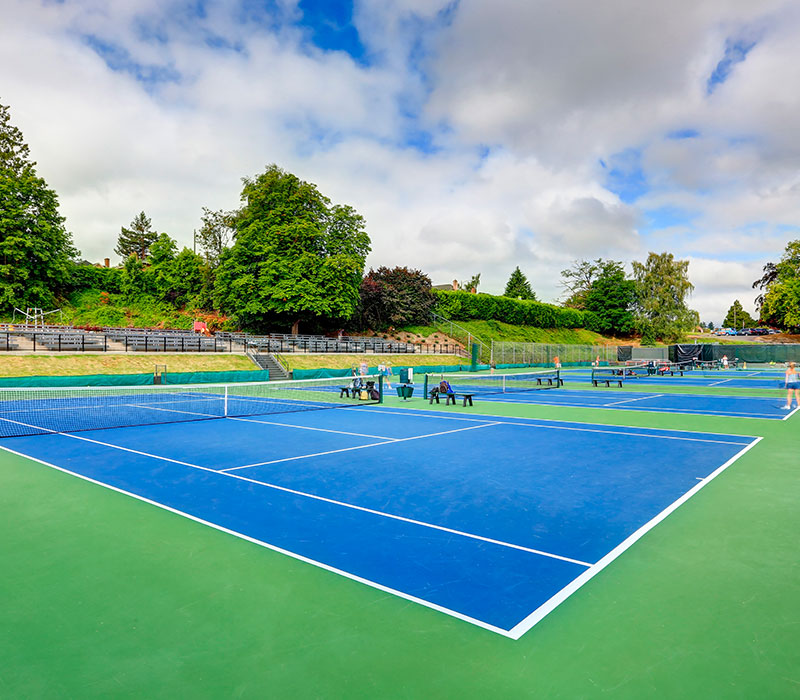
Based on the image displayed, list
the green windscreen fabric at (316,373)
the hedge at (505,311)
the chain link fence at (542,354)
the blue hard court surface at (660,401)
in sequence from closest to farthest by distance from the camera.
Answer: the blue hard court surface at (660,401), the green windscreen fabric at (316,373), the chain link fence at (542,354), the hedge at (505,311)

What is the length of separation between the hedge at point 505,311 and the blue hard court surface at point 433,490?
189 feet

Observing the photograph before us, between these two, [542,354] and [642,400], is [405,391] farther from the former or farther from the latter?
[542,354]

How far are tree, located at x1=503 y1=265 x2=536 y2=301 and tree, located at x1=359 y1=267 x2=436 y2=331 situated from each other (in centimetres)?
4319

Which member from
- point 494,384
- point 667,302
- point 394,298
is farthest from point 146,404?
point 667,302

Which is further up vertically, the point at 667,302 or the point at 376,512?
the point at 667,302

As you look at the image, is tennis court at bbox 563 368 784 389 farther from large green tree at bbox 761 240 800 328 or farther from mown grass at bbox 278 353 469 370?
large green tree at bbox 761 240 800 328

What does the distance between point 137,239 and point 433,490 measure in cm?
10728

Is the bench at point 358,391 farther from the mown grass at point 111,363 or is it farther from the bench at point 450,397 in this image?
the mown grass at point 111,363

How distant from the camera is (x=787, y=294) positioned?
7719cm

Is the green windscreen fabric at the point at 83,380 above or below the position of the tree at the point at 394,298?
below

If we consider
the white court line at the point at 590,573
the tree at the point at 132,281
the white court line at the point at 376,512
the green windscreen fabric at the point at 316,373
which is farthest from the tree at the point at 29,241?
the white court line at the point at 590,573

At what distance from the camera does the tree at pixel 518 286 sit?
4272 inches

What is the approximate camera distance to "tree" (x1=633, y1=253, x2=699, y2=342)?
83500 mm

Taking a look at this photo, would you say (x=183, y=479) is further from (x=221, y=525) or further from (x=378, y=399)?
(x=378, y=399)
